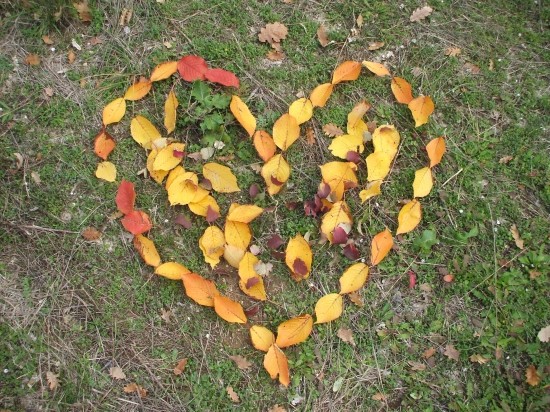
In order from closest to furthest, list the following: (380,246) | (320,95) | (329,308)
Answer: (329,308) → (380,246) → (320,95)

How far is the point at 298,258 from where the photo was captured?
103 inches

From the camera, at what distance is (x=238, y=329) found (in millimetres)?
2594

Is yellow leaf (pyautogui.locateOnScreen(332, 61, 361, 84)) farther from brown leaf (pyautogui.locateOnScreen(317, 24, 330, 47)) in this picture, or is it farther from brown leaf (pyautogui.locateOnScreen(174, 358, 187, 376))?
brown leaf (pyautogui.locateOnScreen(174, 358, 187, 376))

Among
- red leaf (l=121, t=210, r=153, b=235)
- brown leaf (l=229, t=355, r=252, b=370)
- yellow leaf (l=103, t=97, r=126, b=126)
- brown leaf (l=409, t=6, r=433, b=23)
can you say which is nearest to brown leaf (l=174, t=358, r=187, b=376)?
brown leaf (l=229, t=355, r=252, b=370)

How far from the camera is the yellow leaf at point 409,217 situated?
8.96ft

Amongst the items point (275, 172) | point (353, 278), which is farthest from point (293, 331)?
point (275, 172)

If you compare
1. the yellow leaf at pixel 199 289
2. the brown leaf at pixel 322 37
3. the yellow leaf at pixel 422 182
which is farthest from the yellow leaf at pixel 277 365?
the brown leaf at pixel 322 37

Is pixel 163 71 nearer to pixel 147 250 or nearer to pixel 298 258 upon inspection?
pixel 147 250

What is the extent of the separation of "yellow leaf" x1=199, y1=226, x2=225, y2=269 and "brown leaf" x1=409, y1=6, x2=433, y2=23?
173cm

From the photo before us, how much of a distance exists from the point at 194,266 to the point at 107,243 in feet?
1.50

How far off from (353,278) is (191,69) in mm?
1379

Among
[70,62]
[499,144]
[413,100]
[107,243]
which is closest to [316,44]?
[413,100]

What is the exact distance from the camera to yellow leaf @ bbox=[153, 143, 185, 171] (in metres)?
2.70

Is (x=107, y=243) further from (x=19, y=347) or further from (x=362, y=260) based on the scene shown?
(x=362, y=260)
